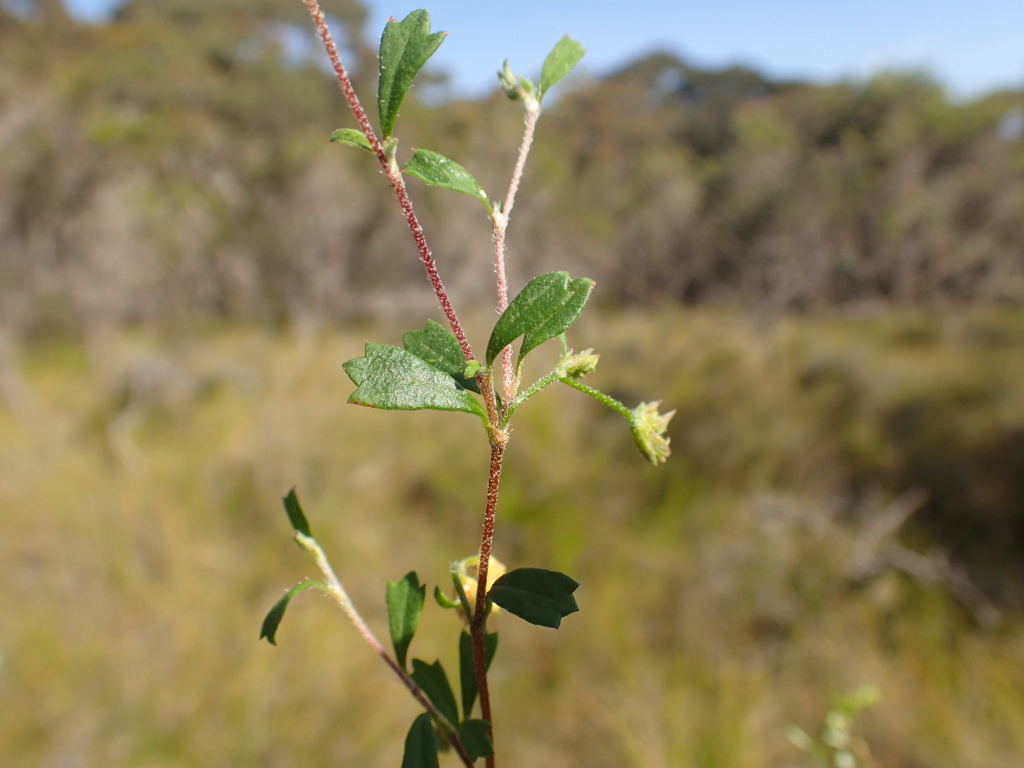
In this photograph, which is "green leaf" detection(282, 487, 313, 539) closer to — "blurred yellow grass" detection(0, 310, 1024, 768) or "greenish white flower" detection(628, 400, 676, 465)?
"greenish white flower" detection(628, 400, 676, 465)

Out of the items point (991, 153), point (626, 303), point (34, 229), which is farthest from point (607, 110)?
point (34, 229)

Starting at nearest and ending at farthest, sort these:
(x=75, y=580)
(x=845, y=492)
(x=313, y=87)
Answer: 1. (x=75, y=580)
2. (x=845, y=492)
3. (x=313, y=87)

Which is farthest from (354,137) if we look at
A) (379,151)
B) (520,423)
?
(520,423)

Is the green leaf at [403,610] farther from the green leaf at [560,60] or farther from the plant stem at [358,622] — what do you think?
the green leaf at [560,60]

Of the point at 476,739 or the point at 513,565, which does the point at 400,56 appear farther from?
the point at 513,565

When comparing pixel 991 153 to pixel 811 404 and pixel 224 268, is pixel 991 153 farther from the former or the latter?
pixel 224 268
